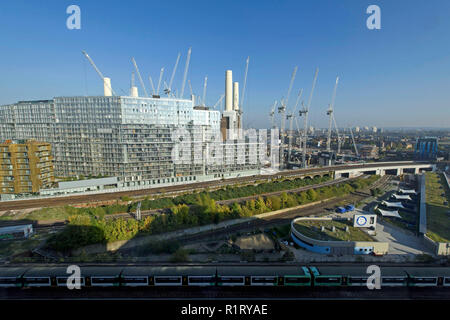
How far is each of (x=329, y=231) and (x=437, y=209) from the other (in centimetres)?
2125

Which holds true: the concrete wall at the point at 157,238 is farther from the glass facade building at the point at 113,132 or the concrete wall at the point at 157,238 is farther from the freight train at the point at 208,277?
the glass facade building at the point at 113,132

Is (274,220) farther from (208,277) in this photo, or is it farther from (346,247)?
(208,277)

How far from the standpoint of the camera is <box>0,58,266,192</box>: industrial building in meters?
41.1

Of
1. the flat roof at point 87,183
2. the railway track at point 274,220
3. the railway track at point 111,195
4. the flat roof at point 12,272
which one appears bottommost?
the railway track at point 274,220

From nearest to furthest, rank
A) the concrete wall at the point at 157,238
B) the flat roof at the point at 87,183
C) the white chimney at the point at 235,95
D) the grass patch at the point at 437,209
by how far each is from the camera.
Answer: the concrete wall at the point at 157,238 < the grass patch at the point at 437,209 < the flat roof at the point at 87,183 < the white chimney at the point at 235,95

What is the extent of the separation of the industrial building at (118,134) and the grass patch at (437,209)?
37174 millimetres

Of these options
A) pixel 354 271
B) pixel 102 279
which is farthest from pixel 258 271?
pixel 102 279

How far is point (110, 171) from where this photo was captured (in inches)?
1652

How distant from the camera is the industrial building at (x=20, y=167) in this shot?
33.2 meters

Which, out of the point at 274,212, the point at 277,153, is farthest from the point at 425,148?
the point at 274,212

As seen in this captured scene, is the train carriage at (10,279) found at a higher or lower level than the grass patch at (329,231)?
higher

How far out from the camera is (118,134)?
40812mm

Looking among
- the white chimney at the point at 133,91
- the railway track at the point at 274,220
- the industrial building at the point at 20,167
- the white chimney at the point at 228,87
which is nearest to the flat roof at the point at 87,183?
the industrial building at the point at 20,167
